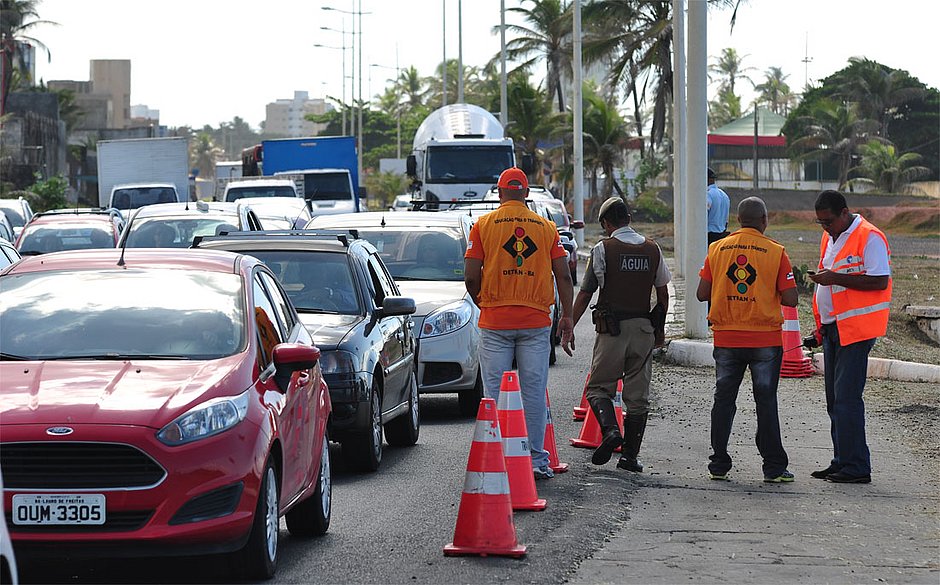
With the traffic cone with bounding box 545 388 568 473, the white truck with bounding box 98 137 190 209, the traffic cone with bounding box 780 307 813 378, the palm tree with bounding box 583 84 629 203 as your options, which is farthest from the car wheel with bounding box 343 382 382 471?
the palm tree with bounding box 583 84 629 203

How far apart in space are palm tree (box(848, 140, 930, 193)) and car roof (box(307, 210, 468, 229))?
213ft

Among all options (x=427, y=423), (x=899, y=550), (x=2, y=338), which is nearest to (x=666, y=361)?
(x=427, y=423)

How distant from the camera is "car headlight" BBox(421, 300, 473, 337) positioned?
13562mm

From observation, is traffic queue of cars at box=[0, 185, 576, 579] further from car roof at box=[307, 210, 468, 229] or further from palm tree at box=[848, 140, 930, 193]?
palm tree at box=[848, 140, 930, 193]

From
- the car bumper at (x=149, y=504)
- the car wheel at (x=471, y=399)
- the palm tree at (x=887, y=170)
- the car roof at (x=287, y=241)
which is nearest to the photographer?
the car bumper at (x=149, y=504)

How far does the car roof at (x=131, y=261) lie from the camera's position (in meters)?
8.04

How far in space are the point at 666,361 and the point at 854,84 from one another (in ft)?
247

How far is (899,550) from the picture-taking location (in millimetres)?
8016

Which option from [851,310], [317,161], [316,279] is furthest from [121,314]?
[317,161]

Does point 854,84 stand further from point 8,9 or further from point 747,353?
point 747,353

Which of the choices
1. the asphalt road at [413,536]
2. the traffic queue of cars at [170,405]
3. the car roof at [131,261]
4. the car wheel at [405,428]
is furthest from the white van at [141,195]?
the car roof at [131,261]

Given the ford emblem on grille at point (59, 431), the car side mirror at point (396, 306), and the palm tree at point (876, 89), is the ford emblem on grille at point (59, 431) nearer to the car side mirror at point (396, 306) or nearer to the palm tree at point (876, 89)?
the car side mirror at point (396, 306)

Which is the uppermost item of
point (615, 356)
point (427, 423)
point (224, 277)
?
point (224, 277)

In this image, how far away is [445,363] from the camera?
528 inches
